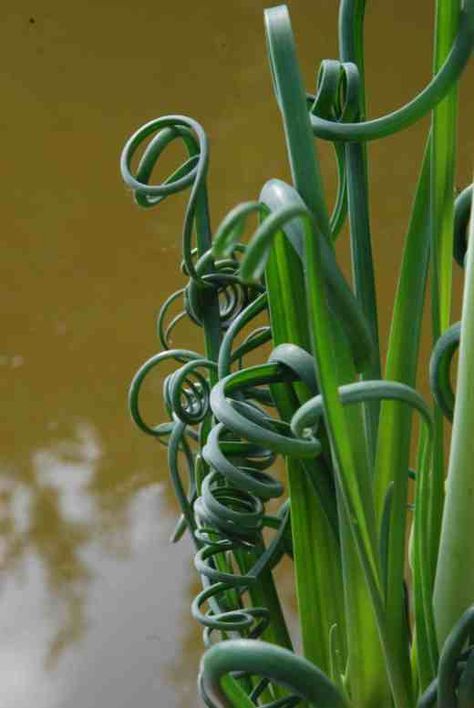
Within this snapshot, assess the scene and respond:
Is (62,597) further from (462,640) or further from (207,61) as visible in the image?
(207,61)

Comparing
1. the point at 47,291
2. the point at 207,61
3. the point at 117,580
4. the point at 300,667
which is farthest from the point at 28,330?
the point at 300,667

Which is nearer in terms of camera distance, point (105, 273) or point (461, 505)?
point (461, 505)

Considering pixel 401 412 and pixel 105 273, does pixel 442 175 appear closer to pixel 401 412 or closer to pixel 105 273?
pixel 401 412

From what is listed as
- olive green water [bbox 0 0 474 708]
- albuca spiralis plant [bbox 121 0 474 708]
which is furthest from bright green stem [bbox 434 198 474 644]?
olive green water [bbox 0 0 474 708]

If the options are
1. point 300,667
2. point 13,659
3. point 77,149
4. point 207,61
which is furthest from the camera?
point 207,61

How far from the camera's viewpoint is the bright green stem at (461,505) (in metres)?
0.25

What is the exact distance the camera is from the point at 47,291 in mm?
918

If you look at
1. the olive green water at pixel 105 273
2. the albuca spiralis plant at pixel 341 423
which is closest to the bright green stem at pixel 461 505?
the albuca spiralis plant at pixel 341 423

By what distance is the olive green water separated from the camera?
0.60m

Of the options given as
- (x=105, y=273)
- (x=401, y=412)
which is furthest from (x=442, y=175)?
(x=105, y=273)

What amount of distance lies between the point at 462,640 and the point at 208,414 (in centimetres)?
12

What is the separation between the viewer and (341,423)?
0.78 ft

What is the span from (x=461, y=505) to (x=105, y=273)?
71cm

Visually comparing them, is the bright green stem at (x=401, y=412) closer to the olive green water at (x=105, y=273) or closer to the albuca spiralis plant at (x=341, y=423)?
the albuca spiralis plant at (x=341, y=423)
